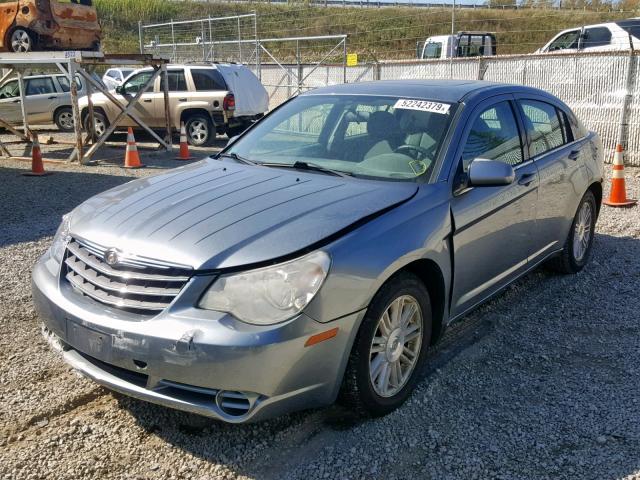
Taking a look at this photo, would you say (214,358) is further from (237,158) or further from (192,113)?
(192,113)

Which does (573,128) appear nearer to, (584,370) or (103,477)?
(584,370)

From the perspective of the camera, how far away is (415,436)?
3.22 metres

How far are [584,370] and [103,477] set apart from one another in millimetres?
2854

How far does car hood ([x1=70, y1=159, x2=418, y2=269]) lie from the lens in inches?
114

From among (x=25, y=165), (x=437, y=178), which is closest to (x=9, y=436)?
(x=437, y=178)

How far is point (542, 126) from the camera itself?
5.03 metres

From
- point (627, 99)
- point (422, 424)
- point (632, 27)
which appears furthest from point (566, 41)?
point (422, 424)

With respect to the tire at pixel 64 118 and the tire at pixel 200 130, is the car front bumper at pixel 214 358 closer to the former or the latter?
the tire at pixel 200 130

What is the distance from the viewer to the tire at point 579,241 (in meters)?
5.47

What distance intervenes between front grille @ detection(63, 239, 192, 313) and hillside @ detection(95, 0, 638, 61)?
22.2 meters

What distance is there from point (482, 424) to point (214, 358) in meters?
1.53

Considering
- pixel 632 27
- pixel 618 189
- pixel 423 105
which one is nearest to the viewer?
pixel 423 105

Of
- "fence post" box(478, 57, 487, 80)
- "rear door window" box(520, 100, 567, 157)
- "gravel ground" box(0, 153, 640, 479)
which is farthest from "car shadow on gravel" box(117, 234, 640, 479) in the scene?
"fence post" box(478, 57, 487, 80)

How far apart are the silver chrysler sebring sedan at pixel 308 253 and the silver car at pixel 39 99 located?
14.4m
